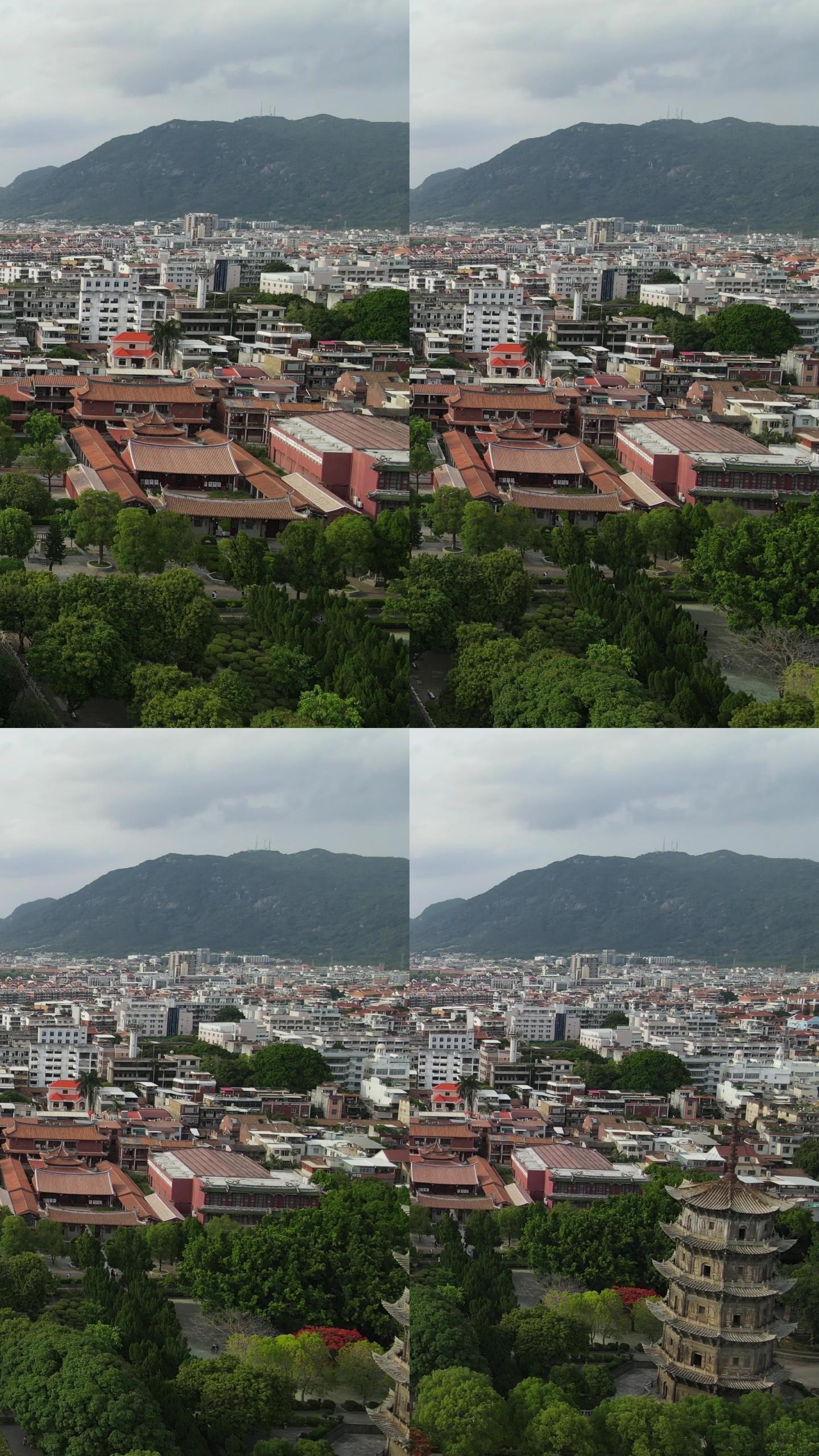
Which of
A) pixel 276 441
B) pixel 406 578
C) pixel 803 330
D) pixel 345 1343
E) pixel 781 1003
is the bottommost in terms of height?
pixel 345 1343

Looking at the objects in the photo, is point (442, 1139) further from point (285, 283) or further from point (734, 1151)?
point (285, 283)

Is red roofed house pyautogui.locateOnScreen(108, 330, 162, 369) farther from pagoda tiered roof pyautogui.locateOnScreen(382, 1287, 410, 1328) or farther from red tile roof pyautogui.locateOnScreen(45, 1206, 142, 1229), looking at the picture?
pagoda tiered roof pyautogui.locateOnScreen(382, 1287, 410, 1328)

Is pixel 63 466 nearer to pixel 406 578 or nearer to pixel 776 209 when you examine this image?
pixel 406 578

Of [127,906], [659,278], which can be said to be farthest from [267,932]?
[659,278]

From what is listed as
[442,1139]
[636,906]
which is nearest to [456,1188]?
[442,1139]

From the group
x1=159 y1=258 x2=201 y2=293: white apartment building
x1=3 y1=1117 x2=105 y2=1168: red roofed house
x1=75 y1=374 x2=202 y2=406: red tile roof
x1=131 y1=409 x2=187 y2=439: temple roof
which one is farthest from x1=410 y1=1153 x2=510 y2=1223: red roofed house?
x1=159 y1=258 x2=201 y2=293: white apartment building

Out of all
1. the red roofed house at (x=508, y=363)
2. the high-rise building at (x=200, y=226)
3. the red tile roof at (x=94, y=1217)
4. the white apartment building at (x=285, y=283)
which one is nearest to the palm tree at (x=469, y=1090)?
the red tile roof at (x=94, y=1217)
